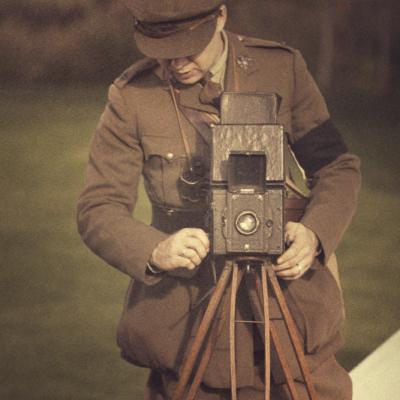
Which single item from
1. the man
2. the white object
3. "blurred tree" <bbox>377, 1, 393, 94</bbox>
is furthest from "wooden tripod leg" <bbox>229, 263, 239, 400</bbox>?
"blurred tree" <bbox>377, 1, 393, 94</bbox>

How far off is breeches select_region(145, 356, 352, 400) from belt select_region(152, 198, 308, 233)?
42cm

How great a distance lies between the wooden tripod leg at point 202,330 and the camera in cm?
274

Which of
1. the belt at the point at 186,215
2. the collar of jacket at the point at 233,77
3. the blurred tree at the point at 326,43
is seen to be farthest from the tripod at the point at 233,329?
the blurred tree at the point at 326,43

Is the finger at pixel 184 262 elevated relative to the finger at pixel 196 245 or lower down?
lower down

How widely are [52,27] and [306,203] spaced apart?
8254mm

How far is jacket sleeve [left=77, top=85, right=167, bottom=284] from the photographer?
117 inches

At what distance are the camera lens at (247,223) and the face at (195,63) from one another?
0.53m

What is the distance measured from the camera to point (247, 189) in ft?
8.87

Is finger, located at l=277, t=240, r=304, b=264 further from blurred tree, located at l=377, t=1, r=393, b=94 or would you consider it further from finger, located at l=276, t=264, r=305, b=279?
blurred tree, located at l=377, t=1, r=393, b=94

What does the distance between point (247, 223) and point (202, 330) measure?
0.99 ft

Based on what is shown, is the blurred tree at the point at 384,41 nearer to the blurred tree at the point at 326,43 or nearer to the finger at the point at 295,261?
the blurred tree at the point at 326,43

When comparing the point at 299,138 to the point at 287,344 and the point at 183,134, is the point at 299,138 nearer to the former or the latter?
the point at 183,134

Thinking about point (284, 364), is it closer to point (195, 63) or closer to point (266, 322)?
point (266, 322)

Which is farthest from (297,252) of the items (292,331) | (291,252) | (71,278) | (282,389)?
(71,278)
